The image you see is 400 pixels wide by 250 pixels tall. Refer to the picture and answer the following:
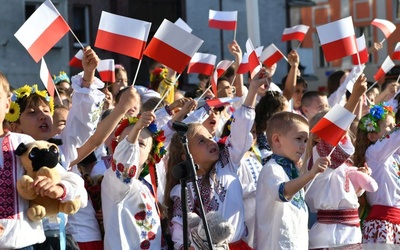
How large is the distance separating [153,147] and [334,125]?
3.90ft

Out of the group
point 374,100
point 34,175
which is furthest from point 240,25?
point 34,175

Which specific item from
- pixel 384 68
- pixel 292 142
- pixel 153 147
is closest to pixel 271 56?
pixel 384 68

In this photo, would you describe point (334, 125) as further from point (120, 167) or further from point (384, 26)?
point (384, 26)

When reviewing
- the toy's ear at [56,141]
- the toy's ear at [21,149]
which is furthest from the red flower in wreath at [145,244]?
the toy's ear at [21,149]

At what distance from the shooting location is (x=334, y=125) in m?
6.52

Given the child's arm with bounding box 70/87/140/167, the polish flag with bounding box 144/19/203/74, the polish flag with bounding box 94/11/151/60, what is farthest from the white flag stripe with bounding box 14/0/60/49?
the child's arm with bounding box 70/87/140/167

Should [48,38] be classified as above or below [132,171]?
above

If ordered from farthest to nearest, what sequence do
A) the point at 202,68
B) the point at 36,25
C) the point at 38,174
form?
1. the point at 202,68
2. the point at 36,25
3. the point at 38,174

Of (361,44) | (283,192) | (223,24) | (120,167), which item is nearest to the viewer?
(120,167)

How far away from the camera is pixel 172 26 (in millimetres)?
6645

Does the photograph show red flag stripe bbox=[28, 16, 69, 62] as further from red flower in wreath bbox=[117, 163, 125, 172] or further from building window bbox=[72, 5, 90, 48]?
building window bbox=[72, 5, 90, 48]

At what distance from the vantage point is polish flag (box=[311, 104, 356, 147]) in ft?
21.4

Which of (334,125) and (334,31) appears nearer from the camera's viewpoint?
(334,125)

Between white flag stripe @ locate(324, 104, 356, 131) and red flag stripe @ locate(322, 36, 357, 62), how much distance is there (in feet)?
5.43
